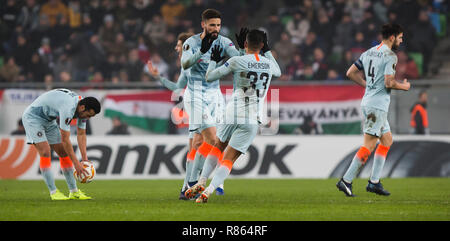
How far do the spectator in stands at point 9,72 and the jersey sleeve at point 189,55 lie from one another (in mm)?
12301

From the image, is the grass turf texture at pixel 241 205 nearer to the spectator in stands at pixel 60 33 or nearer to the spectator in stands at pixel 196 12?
the spectator in stands at pixel 60 33

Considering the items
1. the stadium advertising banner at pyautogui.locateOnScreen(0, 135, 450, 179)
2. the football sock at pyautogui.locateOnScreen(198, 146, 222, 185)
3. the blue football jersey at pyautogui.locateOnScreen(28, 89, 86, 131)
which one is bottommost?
the stadium advertising banner at pyautogui.locateOnScreen(0, 135, 450, 179)

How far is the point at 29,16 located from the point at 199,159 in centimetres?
1493

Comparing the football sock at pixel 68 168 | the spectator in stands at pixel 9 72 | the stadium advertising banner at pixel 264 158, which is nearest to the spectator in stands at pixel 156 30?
the spectator in stands at pixel 9 72

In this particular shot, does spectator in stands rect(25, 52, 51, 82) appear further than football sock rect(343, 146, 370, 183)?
Yes

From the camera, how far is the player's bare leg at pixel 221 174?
10115 millimetres

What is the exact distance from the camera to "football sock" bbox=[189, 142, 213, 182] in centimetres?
1145

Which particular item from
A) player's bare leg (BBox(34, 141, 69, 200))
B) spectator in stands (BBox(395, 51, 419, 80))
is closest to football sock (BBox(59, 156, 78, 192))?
player's bare leg (BBox(34, 141, 69, 200))

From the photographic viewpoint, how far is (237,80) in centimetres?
1030

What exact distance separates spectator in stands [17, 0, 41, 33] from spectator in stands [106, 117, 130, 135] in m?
6.86

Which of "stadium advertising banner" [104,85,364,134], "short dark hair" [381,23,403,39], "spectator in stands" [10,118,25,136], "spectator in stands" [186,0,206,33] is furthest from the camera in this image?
"spectator in stands" [186,0,206,33]

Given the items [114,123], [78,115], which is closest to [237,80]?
[78,115]

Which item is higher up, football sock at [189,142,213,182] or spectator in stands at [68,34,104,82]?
spectator in stands at [68,34,104,82]

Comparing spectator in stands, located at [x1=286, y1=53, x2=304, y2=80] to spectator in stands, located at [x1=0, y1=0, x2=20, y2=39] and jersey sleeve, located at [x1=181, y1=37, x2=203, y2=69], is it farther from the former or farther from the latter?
jersey sleeve, located at [x1=181, y1=37, x2=203, y2=69]
